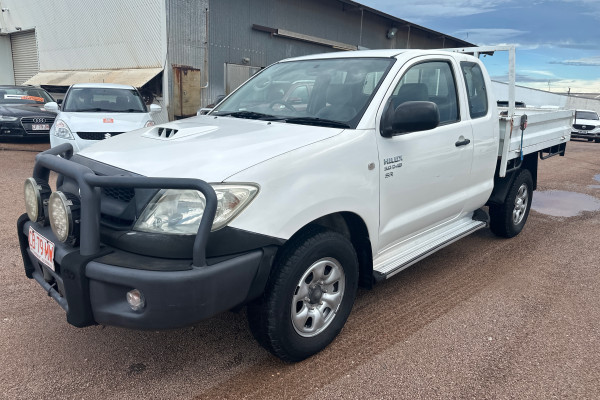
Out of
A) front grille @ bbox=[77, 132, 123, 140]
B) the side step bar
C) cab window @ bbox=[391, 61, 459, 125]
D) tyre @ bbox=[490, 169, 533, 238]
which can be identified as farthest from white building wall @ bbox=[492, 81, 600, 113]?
cab window @ bbox=[391, 61, 459, 125]

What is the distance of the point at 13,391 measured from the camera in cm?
250

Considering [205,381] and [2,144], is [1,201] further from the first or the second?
[2,144]

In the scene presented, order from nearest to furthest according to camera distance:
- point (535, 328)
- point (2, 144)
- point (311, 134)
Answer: point (311, 134)
point (535, 328)
point (2, 144)

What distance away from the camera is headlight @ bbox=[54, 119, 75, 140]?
25.7 ft

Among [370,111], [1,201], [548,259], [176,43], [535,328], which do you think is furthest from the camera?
[176,43]

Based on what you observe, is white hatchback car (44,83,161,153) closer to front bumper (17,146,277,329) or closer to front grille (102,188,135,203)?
front grille (102,188,135,203)

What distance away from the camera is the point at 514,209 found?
203 inches

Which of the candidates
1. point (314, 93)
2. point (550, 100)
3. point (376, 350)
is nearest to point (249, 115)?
point (314, 93)

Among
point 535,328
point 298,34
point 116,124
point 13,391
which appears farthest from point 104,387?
point 298,34

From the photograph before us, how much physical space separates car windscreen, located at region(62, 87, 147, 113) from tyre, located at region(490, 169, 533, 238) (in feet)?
23.4

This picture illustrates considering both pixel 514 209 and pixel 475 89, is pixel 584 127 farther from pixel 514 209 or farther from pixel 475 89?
pixel 475 89

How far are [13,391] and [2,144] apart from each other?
11.5m

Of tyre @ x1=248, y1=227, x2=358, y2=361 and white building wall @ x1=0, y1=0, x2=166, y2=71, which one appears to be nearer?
tyre @ x1=248, y1=227, x2=358, y2=361

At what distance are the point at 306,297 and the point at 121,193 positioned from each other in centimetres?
118
